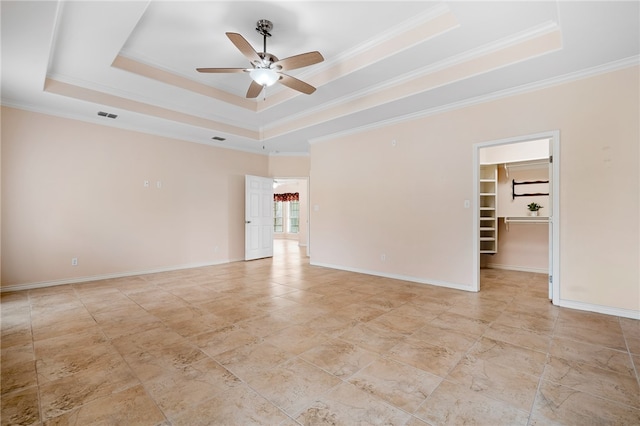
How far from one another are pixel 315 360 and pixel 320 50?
348cm

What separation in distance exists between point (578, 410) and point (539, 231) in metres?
4.65

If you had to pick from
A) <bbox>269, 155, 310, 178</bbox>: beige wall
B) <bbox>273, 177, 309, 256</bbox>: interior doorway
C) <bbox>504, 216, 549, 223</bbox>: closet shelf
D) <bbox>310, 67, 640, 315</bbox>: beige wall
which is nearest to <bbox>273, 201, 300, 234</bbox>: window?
<bbox>273, 177, 309, 256</bbox>: interior doorway

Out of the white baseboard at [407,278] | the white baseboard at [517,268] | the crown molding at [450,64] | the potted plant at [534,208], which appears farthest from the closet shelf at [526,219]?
the crown molding at [450,64]

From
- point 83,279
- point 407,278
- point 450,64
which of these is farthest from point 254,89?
point 83,279

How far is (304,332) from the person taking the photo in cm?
277

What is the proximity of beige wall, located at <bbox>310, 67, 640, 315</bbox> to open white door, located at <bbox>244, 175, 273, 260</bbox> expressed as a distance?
5.28ft

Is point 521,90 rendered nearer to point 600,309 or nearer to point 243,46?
point 600,309

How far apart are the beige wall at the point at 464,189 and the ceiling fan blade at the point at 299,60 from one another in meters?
2.39

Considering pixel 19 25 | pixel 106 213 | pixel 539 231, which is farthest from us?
pixel 539 231

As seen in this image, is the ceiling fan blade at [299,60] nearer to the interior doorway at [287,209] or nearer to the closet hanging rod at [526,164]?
the closet hanging rod at [526,164]

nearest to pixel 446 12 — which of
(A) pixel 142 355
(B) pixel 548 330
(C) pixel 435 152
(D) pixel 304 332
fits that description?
(C) pixel 435 152

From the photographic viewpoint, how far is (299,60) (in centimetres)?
300

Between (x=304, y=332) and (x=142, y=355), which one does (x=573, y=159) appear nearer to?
(x=304, y=332)

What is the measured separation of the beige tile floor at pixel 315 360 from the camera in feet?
5.50
